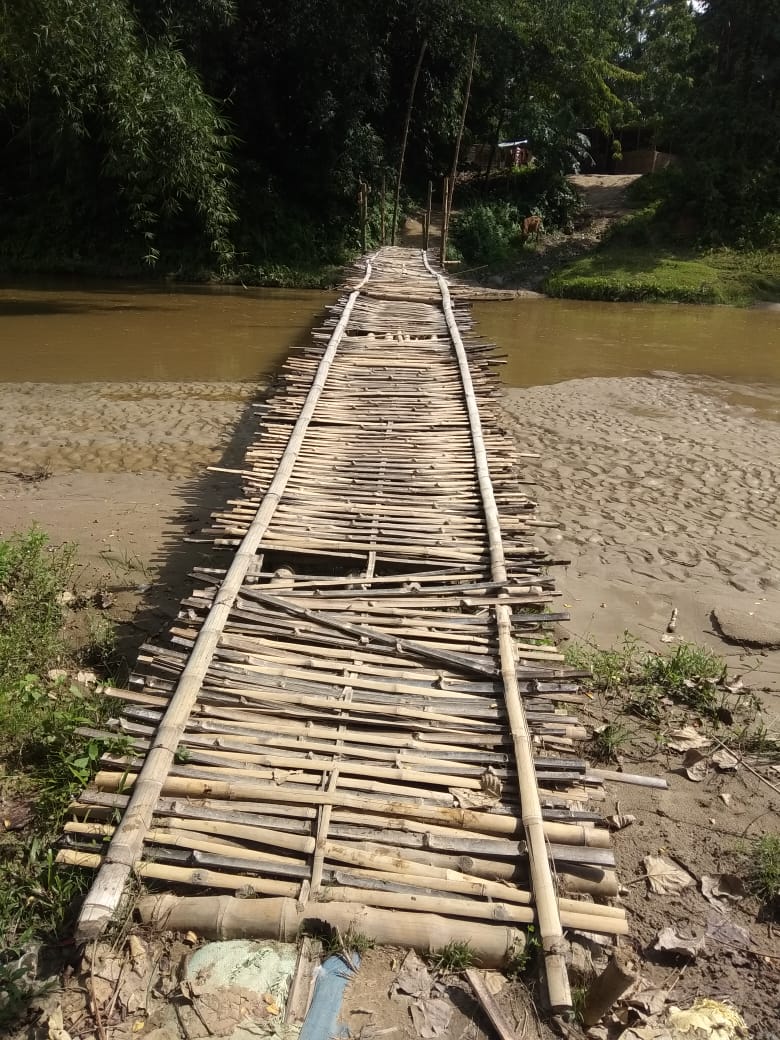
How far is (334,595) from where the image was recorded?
10.2 ft


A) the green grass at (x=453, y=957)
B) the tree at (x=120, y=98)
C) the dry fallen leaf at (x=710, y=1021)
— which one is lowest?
the dry fallen leaf at (x=710, y=1021)

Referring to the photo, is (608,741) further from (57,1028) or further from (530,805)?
(57,1028)

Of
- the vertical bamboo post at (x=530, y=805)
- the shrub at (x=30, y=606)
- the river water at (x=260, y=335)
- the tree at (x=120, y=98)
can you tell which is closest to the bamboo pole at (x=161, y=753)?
the shrub at (x=30, y=606)

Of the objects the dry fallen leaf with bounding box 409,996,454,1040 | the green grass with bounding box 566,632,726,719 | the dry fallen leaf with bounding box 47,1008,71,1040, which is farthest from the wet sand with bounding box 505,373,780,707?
the dry fallen leaf with bounding box 47,1008,71,1040

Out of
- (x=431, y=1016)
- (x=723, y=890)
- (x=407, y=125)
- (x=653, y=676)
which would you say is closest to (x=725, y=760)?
(x=653, y=676)

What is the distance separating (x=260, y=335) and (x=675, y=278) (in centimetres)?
929

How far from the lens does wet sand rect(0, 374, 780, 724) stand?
4.21m

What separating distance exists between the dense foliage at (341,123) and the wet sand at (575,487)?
619 cm

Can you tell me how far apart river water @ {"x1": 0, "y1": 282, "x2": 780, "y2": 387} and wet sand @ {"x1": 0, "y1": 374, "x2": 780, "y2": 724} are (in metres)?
0.93

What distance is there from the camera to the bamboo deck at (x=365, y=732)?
197cm

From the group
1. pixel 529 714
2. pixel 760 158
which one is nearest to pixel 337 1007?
pixel 529 714

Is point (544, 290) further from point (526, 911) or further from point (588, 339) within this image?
point (526, 911)

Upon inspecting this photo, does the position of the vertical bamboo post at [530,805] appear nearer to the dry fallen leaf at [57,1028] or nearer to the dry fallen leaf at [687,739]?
the dry fallen leaf at [687,739]

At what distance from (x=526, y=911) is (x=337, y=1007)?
52 cm
